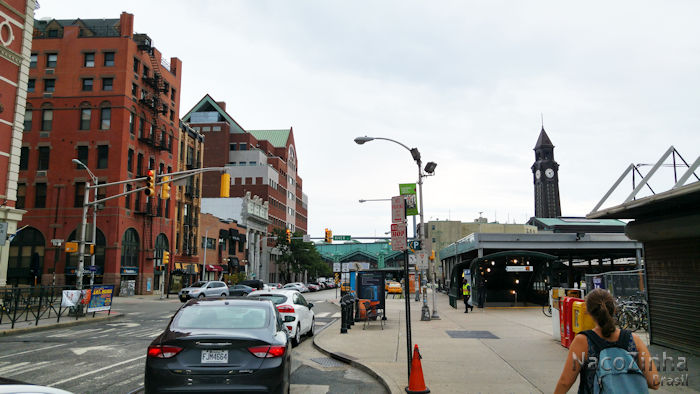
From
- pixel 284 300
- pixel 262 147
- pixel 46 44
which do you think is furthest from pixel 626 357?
pixel 262 147

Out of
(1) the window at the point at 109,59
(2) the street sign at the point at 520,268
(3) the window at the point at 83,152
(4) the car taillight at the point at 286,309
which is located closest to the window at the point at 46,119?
(3) the window at the point at 83,152

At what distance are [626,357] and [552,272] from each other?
2716 cm

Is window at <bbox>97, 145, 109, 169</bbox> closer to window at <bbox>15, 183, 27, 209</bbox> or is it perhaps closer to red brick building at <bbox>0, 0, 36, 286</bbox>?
window at <bbox>15, 183, 27, 209</bbox>

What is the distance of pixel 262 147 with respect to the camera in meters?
92.6

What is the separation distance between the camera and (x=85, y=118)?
4669 cm

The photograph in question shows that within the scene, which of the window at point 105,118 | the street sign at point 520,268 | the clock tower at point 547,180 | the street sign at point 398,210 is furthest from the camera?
the clock tower at point 547,180

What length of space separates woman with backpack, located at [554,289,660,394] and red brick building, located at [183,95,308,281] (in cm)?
7594

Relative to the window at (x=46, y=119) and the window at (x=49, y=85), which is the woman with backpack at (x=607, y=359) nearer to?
the window at (x=46, y=119)

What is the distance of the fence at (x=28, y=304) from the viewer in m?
18.8

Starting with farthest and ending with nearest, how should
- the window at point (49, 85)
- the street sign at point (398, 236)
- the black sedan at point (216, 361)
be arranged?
the window at point (49, 85) → the street sign at point (398, 236) → the black sedan at point (216, 361)

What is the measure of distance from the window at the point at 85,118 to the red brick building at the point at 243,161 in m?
34.7

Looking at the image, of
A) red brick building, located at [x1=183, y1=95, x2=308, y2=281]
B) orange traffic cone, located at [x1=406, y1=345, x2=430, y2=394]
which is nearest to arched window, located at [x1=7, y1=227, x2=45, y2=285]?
red brick building, located at [x1=183, y1=95, x2=308, y2=281]

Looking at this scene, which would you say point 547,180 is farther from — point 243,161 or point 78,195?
point 78,195

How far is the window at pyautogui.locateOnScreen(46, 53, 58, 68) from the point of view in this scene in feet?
156
